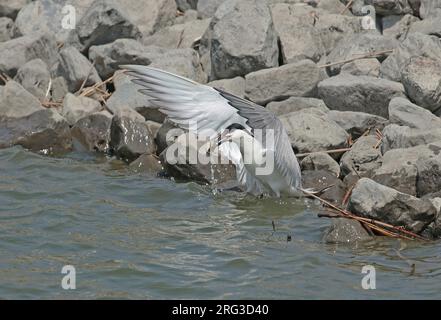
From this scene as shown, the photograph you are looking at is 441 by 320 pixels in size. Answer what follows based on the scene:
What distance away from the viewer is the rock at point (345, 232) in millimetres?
8195

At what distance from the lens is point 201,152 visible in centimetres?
1013

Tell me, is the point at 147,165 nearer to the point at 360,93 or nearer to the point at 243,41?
the point at 243,41

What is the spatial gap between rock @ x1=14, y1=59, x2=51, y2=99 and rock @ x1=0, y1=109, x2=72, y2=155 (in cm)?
78

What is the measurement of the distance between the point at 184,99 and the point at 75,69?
11.5ft

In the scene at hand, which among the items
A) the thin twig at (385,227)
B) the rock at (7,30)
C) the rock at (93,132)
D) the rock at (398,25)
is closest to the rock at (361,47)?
the rock at (398,25)

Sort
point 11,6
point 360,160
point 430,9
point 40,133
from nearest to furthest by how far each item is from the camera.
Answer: point 360,160 → point 40,133 → point 430,9 → point 11,6

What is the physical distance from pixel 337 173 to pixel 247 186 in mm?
868

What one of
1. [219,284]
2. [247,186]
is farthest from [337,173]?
[219,284]

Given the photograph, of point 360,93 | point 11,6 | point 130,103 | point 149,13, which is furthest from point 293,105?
point 11,6

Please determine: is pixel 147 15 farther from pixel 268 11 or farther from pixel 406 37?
pixel 406 37

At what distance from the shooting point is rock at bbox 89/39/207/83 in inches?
453

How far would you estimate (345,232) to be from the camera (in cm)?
821

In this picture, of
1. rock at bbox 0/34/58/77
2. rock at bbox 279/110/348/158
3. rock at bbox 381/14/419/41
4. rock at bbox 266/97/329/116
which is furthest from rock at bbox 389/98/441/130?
rock at bbox 0/34/58/77

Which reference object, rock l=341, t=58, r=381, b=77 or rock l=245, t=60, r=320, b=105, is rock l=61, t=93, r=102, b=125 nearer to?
rock l=245, t=60, r=320, b=105
